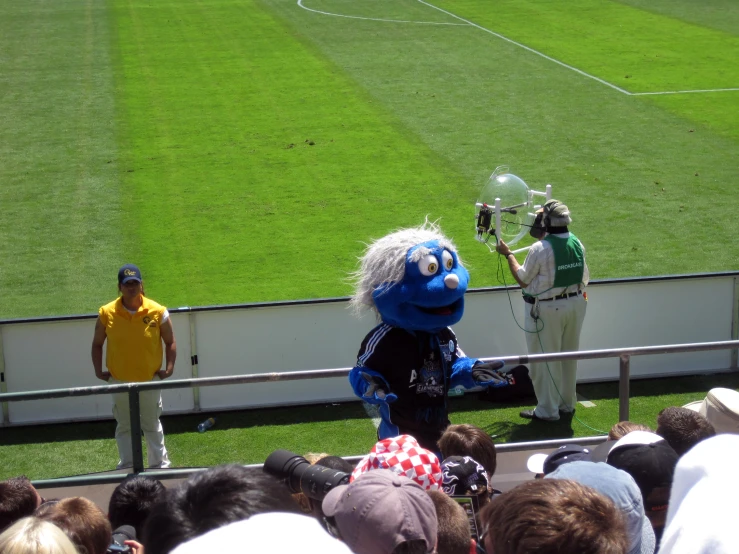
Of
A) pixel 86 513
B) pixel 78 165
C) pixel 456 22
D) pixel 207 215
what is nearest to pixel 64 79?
pixel 78 165

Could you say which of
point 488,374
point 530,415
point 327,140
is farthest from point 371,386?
point 327,140

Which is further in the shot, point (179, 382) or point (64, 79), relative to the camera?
point (64, 79)

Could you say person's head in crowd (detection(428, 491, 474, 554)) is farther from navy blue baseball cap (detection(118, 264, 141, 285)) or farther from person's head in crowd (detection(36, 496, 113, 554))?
navy blue baseball cap (detection(118, 264, 141, 285))

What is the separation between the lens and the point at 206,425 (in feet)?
26.7

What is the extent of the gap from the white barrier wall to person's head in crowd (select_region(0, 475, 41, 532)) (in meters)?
4.22

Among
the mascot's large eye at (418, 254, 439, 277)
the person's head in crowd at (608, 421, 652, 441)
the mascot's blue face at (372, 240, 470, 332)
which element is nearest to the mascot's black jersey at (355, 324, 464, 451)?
the mascot's blue face at (372, 240, 470, 332)

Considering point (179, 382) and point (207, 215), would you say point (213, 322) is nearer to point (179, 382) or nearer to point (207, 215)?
point (179, 382)

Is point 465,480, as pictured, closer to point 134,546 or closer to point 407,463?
point 407,463

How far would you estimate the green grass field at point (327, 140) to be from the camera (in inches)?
499

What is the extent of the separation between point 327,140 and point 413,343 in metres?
12.8

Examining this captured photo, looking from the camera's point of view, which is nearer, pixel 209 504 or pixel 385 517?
pixel 209 504

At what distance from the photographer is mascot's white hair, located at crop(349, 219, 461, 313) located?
215 inches

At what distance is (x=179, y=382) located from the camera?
17.5ft

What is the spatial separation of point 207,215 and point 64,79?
10.2 m
